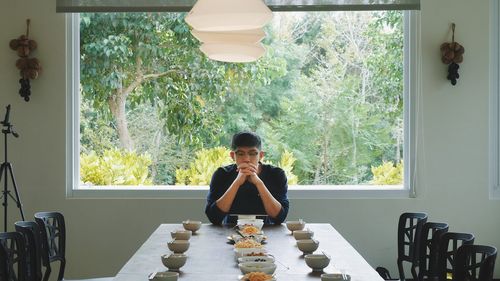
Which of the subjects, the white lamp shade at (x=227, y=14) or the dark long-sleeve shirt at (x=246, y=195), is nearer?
the white lamp shade at (x=227, y=14)

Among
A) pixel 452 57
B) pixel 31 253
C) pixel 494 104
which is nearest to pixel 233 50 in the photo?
pixel 31 253

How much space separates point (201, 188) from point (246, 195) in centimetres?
115

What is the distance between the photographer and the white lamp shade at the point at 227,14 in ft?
11.3

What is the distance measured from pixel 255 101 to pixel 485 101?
1759 mm

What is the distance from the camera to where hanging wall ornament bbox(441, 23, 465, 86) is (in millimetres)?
5500

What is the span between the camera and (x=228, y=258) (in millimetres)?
3338

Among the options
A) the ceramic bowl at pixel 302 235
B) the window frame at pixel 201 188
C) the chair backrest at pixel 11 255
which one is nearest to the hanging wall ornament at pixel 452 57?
the window frame at pixel 201 188

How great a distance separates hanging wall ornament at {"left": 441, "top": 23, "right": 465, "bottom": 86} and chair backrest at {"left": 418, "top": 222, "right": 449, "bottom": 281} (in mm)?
1924

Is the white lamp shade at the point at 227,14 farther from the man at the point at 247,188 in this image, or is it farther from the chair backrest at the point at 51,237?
the chair backrest at the point at 51,237

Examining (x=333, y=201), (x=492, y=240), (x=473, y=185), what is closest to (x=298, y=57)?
(x=333, y=201)

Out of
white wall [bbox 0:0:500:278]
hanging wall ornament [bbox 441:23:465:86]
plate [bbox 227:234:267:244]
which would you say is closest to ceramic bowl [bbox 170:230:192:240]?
plate [bbox 227:234:267:244]

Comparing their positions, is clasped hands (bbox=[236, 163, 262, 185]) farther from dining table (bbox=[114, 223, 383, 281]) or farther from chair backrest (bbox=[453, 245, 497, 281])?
chair backrest (bbox=[453, 245, 497, 281])

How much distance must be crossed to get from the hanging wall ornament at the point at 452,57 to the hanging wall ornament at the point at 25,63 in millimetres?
3052

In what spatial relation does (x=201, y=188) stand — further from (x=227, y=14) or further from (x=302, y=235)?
(x=227, y=14)
